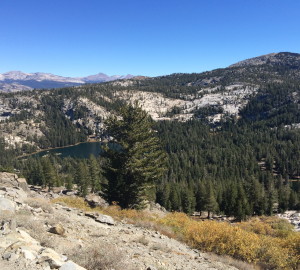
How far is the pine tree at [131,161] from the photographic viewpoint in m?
25.4

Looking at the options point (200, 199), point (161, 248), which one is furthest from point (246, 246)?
point (200, 199)

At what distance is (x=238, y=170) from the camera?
141 metres

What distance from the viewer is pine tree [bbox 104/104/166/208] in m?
25.4

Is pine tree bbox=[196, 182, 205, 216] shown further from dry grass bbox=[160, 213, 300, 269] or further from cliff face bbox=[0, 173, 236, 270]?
cliff face bbox=[0, 173, 236, 270]

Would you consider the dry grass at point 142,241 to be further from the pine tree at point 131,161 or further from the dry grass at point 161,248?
the pine tree at point 131,161

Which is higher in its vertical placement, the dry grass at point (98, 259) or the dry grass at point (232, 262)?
the dry grass at point (98, 259)

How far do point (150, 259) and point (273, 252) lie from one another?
6.78 m

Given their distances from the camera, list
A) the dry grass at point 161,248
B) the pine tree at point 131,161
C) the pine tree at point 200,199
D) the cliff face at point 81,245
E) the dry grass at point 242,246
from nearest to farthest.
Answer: the cliff face at point 81,245 < the dry grass at point 161,248 < the dry grass at point 242,246 < the pine tree at point 131,161 < the pine tree at point 200,199

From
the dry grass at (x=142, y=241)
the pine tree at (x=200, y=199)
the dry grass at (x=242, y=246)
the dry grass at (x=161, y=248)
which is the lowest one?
the pine tree at (x=200, y=199)

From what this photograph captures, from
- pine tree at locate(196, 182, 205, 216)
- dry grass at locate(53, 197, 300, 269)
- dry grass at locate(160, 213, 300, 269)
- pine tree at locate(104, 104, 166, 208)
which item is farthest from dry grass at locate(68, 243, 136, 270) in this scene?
pine tree at locate(196, 182, 205, 216)

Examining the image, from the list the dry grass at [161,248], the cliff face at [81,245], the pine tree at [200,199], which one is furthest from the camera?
the pine tree at [200,199]

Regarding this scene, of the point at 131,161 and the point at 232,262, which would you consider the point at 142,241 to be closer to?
the point at 232,262

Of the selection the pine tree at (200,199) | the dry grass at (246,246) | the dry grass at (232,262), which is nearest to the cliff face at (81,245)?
the dry grass at (232,262)

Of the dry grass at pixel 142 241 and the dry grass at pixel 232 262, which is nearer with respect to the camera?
the dry grass at pixel 232 262
